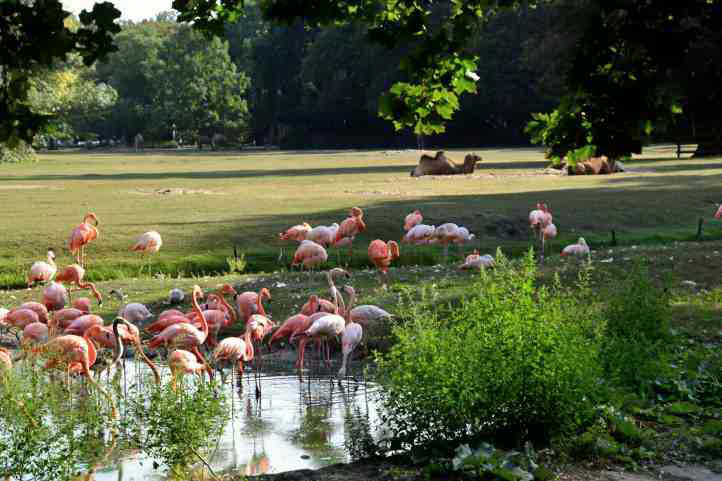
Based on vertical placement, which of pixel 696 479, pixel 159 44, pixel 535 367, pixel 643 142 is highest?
pixel 159 44

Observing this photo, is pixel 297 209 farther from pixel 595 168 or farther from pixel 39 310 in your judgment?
pixel 595 168

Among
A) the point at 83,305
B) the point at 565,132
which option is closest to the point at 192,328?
the point at 83,305

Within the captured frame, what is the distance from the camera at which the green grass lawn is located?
64.1 ft

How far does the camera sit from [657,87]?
379 inches

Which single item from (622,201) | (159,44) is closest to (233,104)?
(159,44)

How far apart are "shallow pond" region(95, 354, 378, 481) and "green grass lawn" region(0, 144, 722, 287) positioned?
708 centimetres

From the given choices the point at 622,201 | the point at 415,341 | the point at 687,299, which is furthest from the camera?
the point at 622,201

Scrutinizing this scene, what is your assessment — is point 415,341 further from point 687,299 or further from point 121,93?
point 121,93

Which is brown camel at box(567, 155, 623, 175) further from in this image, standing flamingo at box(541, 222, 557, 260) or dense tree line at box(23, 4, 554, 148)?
dense tree line at box(23, 4, 554, 148)

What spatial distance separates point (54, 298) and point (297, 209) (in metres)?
12.6

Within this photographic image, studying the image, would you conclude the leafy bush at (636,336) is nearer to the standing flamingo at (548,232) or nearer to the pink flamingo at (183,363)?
the pink flamingo at (183,363)

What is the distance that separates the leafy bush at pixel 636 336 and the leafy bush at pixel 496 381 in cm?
87

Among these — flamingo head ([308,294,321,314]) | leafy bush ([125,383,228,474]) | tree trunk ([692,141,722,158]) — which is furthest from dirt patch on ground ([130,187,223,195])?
tree trunk ([692,141,722,158])

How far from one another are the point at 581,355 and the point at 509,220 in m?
15.1
